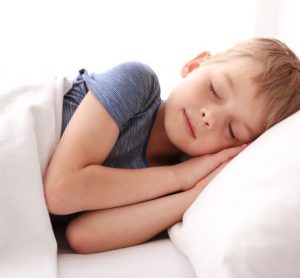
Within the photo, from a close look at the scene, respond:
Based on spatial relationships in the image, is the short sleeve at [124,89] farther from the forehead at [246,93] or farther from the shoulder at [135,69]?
the forehead at [246,93]

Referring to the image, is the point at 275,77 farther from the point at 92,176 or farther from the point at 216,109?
the point at 92,176

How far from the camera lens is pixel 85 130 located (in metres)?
0.86

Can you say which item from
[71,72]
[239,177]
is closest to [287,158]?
[239,177]

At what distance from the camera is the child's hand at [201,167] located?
3.08ft


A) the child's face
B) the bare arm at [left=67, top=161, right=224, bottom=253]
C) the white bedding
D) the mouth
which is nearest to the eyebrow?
the child's face

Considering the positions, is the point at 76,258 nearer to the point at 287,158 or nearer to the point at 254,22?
the point at 287,158

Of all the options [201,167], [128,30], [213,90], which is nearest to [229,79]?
[213,90]

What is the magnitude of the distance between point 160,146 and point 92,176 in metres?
0.27

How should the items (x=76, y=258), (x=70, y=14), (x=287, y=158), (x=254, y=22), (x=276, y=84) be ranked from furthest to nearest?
(x=254, y=22), (x=70, y=14), (x=276, y=84), (x=76, y=258), (x=287, y=158)

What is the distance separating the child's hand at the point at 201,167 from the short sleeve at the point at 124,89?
151 millimetres

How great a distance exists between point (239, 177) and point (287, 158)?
0.26ft

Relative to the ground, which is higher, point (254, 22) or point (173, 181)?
point (254, 22)

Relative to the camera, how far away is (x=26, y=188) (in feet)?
2.65

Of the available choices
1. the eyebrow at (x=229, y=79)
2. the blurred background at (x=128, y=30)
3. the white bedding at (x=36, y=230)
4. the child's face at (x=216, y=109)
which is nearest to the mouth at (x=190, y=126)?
the child's face at (x=216, y=109)
